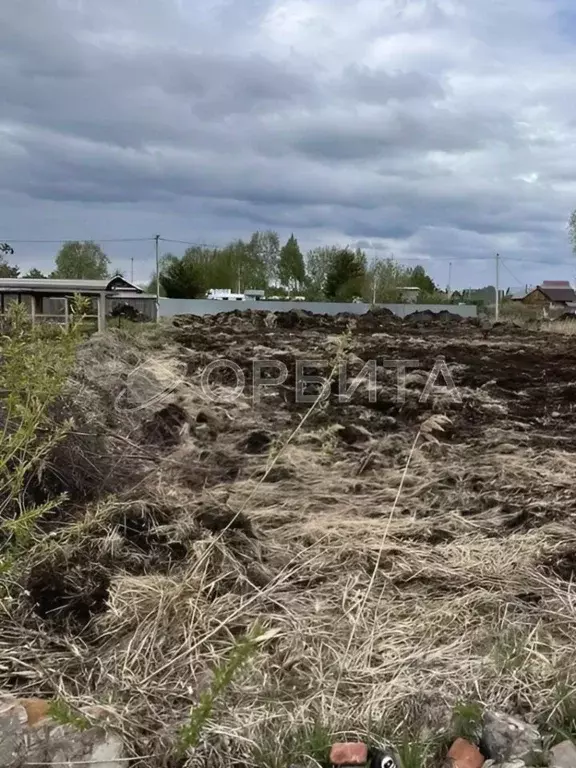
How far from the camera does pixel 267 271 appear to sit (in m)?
60.0

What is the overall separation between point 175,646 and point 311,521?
1516mm

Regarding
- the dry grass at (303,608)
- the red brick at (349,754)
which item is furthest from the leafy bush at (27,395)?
the red brick at (349,754)

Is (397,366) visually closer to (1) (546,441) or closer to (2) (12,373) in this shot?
(1) (546,441)

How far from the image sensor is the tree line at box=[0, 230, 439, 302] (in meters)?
48.3

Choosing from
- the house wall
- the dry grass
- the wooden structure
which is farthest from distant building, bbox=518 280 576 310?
the dry grass

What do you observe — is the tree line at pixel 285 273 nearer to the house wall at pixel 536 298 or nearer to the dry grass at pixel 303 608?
the house wall at pixel 536 298

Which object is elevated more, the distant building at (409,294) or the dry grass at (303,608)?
the distant building at (409,294)

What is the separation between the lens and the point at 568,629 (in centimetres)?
297

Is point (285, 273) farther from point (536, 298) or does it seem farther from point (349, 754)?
point (349, 754)

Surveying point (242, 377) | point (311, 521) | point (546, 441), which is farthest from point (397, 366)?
point (311, 521)

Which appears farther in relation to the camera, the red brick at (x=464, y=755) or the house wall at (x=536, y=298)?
the house wall at (x=536, y=298)

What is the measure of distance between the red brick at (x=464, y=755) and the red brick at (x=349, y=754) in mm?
267

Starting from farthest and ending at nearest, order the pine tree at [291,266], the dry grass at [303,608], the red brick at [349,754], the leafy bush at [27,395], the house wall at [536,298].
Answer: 1. the house wall at [536,298]
2. the pine tree at [291,266]
3. the leafy bush at [27,395]
4. the dry grass at [303,608]
5. the red brick at [349,754]

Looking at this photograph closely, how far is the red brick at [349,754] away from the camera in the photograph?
220 centimetres
